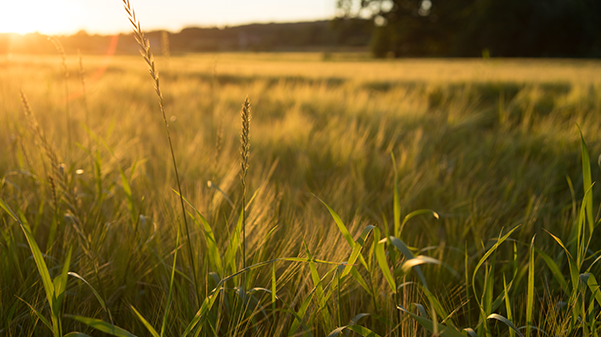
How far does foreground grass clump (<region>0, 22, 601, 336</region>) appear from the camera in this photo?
589 mm

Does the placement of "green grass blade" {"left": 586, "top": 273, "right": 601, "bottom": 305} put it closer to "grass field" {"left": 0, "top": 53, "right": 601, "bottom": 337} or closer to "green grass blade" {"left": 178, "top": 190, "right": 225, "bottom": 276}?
"grass field" {"left": 0, "top": 53, "right": 601, "bottom": 337}

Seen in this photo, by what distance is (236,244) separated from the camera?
24.1 inches

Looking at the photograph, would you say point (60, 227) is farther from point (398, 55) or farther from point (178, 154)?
point (398, 55)

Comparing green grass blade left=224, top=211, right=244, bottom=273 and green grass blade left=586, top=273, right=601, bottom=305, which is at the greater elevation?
green grass blade left=224, top=211, right=244, bottom=273

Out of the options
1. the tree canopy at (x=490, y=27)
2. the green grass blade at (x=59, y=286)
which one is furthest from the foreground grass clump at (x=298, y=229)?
the tree canopy at (x=490, y=27)

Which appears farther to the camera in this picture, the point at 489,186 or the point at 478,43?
the point at 478,43

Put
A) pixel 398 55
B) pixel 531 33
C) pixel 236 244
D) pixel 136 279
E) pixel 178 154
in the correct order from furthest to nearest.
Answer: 1. pixel 398 55
2. pixel 531 33
3. pixel 178 154
4. pixel 136 279
5. pixel 236 244

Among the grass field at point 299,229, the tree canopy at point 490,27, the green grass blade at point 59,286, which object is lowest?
the grass field at point 299,229

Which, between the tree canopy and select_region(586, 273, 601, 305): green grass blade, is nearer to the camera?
select_region(586, 273, 601, 305): green grass blade

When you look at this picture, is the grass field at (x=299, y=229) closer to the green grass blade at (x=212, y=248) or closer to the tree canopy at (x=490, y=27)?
the green grass blade at (x=212, y=248)

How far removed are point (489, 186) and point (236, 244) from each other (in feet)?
4.10

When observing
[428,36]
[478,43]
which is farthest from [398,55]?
[478,43]

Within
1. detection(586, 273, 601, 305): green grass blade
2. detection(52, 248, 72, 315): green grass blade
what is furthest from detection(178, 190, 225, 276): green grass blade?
detection(586, 273, 601, 305): green grass blade

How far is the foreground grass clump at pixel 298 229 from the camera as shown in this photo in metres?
0.59
